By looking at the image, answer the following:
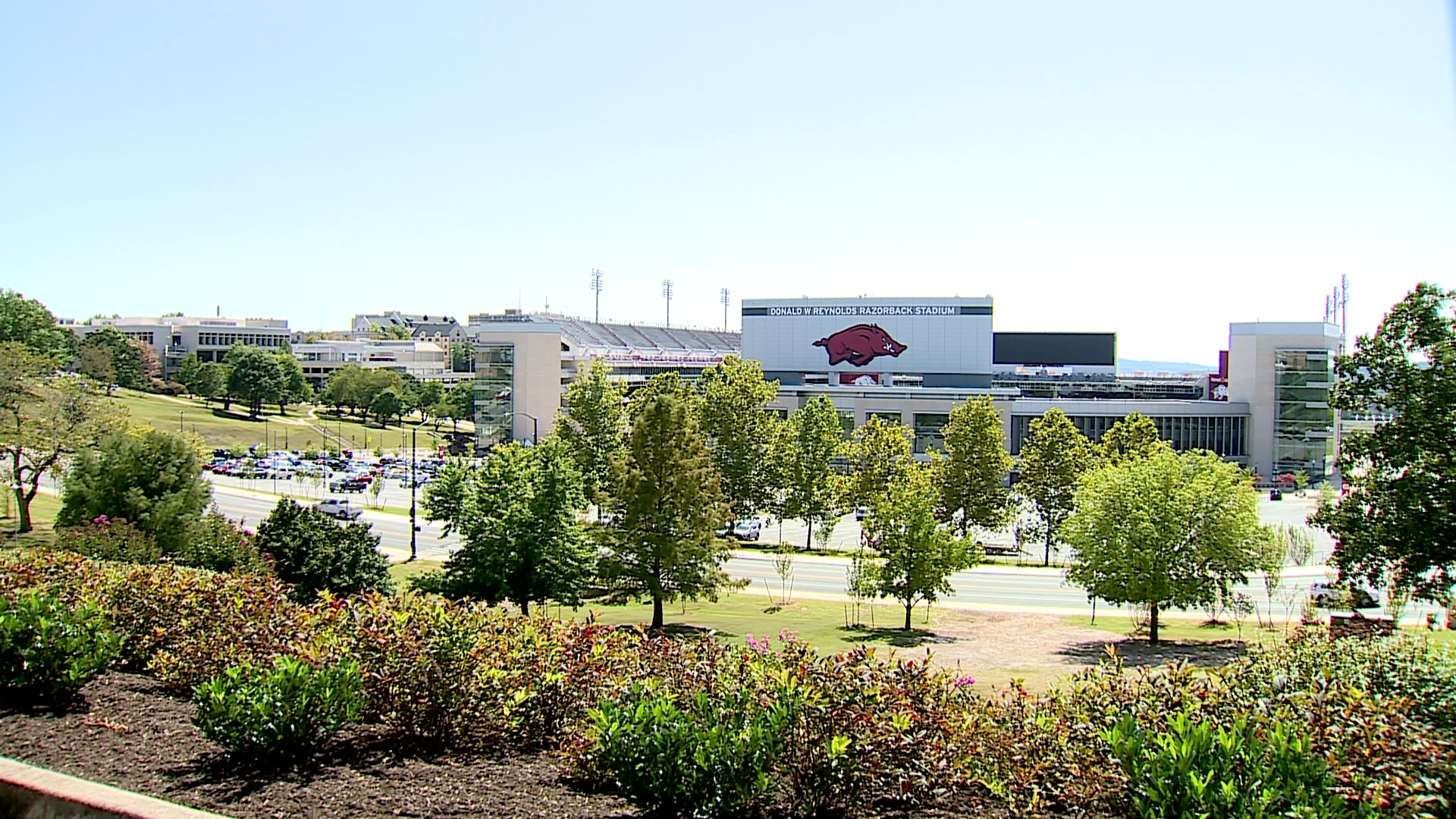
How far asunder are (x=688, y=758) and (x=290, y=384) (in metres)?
124

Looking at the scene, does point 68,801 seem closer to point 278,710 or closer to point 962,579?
point 278,710

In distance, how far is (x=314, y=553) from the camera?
90.2 ft

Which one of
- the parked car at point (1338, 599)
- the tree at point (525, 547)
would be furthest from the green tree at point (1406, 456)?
the tree at point (525, 547)

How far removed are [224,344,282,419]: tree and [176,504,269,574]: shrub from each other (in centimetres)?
→ 9087

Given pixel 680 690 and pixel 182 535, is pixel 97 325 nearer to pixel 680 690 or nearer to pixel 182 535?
pixel 182 535

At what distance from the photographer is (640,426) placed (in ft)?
103

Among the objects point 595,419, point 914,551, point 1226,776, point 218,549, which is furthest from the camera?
point 595,419

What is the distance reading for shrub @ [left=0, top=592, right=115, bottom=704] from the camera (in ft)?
28.0

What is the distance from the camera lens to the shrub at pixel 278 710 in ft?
24.3

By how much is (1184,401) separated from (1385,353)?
75.8m

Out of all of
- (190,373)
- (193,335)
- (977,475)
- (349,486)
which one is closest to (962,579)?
(977,475)

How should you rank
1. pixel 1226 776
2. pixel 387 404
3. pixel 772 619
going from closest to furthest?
pixel 1226 776 → pixel 772 619 → pixel 387 404

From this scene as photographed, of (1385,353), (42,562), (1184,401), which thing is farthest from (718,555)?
(1184,401)

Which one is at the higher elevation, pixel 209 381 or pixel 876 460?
pixel 209 381
